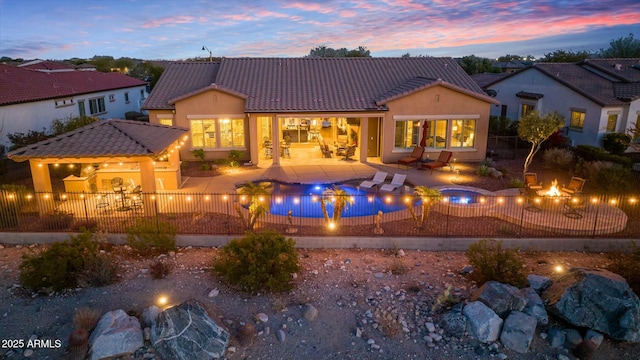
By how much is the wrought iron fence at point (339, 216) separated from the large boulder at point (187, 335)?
4.81m

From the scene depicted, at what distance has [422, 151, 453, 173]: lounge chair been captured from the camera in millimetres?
22375

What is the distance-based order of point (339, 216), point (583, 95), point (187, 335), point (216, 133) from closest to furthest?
point (187, 335)
point (339, 216)
point (216, 133)
point (583, 95)

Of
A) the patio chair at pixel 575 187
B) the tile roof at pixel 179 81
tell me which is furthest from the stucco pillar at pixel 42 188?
the patio chair at pixel 575 187

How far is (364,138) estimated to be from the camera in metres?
24.2

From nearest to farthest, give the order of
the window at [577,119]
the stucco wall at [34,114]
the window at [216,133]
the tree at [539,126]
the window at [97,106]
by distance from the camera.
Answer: the tree at [539,126]
the window at [216,133]
the stucco wall at [34,114]
the window at [577,119]
the window at [97,106]

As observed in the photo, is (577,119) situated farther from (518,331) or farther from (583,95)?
(518,331)

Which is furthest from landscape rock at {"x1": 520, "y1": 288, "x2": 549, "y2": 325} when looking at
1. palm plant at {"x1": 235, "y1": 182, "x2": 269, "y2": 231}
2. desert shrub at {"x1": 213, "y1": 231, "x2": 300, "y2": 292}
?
palm plant at {"x1": 235, "y1": 182, "x2": 269, "y2": 231}

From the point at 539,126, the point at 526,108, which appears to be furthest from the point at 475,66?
the point at 539,126

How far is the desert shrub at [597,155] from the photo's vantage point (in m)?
20.5

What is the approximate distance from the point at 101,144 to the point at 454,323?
42.6ft

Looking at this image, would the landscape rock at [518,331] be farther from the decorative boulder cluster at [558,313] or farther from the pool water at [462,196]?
the pool water at [462,196]

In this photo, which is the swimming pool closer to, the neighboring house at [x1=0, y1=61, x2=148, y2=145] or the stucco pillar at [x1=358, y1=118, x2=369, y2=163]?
the stucco pillar at [x1=358, y1=118, x2=369, y2=163]

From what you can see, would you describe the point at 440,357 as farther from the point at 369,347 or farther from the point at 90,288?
the point at 90,288

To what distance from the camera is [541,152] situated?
1031 inches
